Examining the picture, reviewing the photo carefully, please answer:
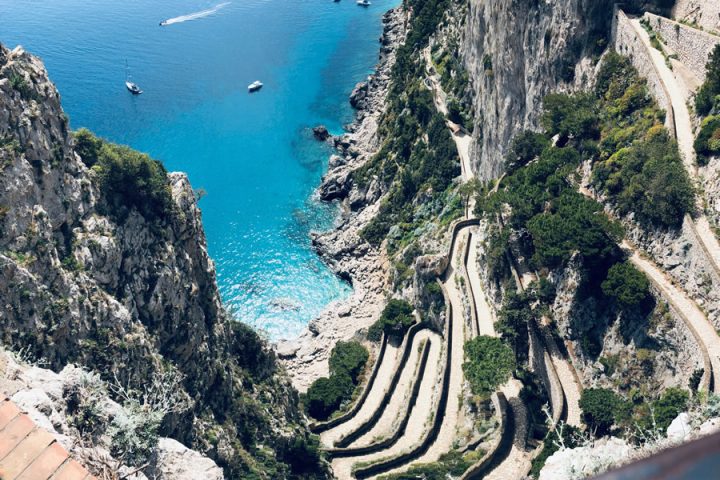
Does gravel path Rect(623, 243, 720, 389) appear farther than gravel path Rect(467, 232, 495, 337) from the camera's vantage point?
No

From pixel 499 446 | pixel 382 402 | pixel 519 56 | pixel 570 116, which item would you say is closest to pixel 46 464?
pixel 499 446

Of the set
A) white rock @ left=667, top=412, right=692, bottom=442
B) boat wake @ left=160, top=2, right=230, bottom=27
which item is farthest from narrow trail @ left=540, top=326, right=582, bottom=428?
boat wake @ left=160, top=2, right=230, bottom=27

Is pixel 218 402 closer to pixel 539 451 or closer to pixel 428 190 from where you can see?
pixel 539 451

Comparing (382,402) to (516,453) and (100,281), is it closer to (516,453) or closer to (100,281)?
(516,453)

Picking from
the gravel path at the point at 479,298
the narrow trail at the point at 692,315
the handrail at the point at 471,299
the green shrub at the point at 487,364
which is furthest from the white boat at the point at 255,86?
the narrow trail at the point at 692,315

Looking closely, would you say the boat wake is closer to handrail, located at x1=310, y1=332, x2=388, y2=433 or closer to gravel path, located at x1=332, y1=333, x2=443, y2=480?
handrail, located at x1=310, y1=332, x2=388, y2=433
